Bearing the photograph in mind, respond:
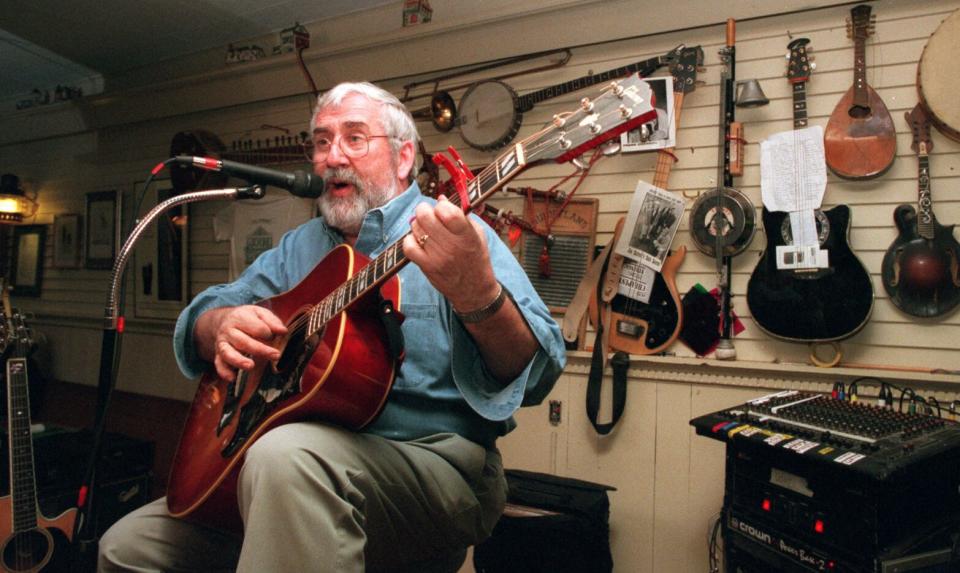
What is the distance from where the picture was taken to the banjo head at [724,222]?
2.58 metres

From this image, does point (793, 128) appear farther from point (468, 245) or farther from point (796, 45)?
point (468, 245)

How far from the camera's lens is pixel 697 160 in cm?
277

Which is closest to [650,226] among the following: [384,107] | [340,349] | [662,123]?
[662,123]

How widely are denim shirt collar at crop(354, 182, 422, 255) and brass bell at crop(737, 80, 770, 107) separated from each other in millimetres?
1619

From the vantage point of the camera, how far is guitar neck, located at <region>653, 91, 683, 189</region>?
9.08ft

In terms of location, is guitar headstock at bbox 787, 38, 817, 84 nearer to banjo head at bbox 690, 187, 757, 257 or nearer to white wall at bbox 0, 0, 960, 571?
white wall at bbox 0, 0, 960, 571

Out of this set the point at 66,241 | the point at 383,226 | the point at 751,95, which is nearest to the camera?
the point at 383,226

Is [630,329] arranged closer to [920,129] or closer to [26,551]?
[920,129]

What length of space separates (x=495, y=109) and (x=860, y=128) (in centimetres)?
163

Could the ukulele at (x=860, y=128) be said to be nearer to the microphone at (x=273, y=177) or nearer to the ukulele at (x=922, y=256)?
the ukulele at (x=922, y=256)

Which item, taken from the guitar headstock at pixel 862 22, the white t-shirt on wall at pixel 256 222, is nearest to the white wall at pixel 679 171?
the guitar headstock at pixel 862 22

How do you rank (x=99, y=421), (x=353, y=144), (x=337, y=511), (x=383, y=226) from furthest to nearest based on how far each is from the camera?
1. (x=353, y=144)
2. (x=383, y=226)
3. (x=99, y=421)
4. (x=337, y=511)

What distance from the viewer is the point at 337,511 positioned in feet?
3.42

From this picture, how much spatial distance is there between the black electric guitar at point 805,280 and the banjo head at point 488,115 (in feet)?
4.15
